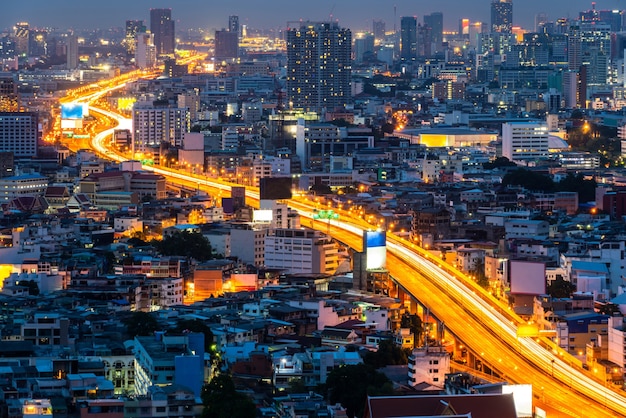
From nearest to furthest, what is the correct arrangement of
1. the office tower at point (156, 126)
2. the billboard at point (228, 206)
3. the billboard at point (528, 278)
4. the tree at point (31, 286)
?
the tree at point (31, 286) < the billboard at point (528, 278) < the billboard at point (228, 206) < the office tower at point (156, 126)

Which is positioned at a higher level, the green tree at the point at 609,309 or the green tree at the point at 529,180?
the green tree at the point at 529,180

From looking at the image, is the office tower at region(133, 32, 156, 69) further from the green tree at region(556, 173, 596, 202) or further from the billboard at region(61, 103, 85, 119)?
the green tree at region(556, 173, 596, 202)

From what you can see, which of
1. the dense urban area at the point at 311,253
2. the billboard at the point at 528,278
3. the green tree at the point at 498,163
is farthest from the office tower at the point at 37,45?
the billboard at the point at 528,278

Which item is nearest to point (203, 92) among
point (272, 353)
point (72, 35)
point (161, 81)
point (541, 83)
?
point (161, 81)

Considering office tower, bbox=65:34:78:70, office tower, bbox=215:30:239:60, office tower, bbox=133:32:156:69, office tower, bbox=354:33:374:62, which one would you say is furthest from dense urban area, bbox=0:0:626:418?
office tower, bbox=215:30:239:60

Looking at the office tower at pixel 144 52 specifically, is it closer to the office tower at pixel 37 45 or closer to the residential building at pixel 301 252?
the office tower at pixel 37 45

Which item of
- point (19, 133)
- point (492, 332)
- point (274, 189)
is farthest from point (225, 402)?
point (19, 133)

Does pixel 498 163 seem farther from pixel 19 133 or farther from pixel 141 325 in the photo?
pixel 141 325
